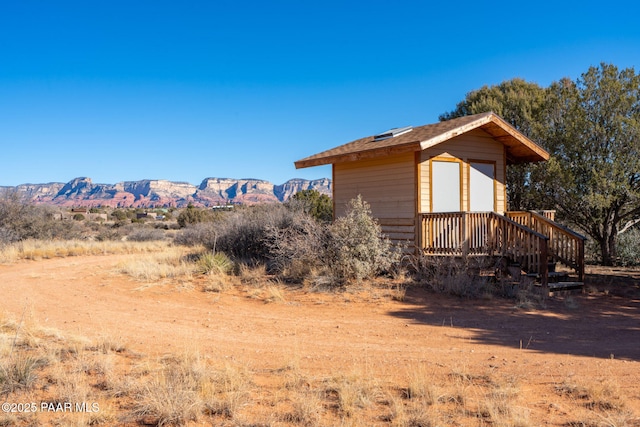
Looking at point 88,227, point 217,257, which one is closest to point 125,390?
point 217,257

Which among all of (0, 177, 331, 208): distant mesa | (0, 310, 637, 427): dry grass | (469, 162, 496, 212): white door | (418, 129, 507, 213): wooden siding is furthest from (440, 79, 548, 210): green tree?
(0, 177, 331, 208): distant mesa

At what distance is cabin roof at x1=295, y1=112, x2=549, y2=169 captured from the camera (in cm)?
1266

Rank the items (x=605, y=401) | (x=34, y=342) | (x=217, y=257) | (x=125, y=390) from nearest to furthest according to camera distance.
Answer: (x=605, y=401) < (x=125, y=390) < (x=34, y=342) < (x=217, y=257)

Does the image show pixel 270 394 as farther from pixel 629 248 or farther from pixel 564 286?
pixel 629 248

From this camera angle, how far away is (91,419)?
4.43 m

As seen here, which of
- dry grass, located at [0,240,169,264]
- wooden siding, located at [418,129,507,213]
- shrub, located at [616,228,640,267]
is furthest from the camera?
dry grass, located at [0,240,169,264]

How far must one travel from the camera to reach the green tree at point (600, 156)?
1493 centimetres

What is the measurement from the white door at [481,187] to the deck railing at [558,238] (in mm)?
745

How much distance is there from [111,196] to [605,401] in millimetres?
121253

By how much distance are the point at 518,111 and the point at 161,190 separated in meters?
113

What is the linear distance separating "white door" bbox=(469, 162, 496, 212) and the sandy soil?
12.9 ft

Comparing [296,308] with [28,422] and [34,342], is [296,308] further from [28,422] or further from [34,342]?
[28,422]

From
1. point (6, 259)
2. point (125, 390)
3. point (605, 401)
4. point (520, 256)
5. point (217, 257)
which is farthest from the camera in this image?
point (6, 259)

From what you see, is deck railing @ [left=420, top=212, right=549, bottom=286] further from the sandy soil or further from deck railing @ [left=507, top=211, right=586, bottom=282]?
the sandy soil
